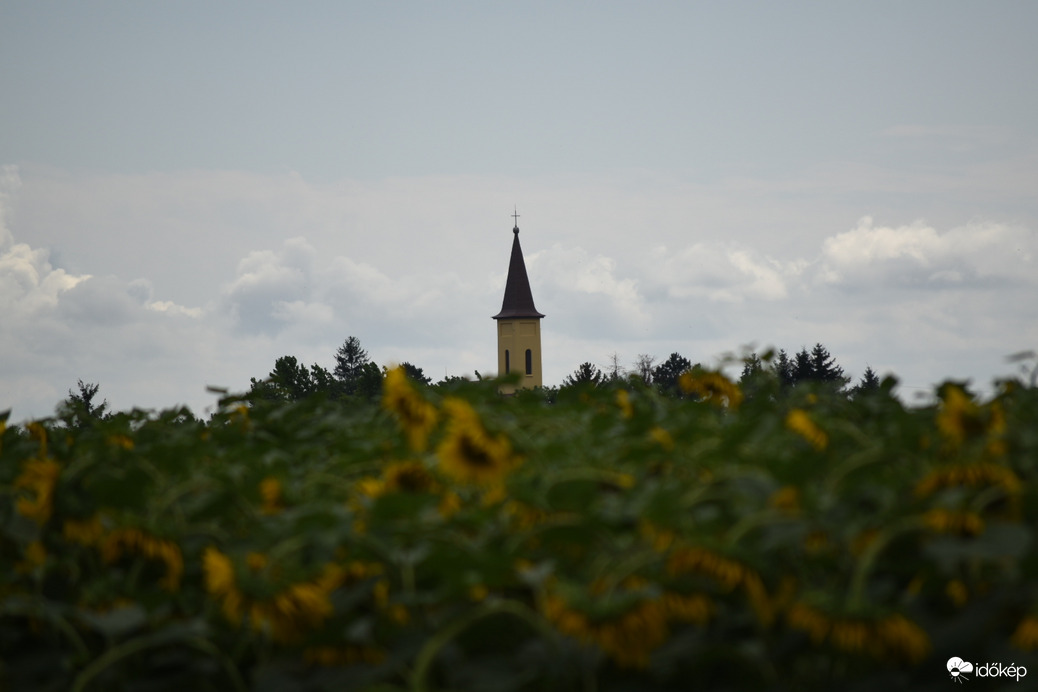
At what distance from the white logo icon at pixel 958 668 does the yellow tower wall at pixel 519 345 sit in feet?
285

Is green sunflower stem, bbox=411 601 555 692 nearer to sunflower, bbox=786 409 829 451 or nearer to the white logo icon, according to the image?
the white logo icon

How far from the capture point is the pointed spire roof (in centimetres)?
9106

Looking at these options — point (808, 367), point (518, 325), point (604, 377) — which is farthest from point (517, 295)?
point (604, 377)

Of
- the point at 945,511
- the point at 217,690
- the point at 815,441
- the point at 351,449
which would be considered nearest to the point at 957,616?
the point at 945,511

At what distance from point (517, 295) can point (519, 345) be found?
4459mm

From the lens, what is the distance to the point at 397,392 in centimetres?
249

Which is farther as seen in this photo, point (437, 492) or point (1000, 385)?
point (1000, 385)

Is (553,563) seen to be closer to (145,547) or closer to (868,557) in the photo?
(868,557)

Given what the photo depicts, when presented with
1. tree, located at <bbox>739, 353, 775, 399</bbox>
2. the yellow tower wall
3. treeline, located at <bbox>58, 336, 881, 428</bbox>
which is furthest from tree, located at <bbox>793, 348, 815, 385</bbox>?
tree, located at <bbox>739, 353, 775, 399</bbox>

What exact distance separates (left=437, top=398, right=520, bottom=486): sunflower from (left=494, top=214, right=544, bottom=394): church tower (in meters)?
86.7

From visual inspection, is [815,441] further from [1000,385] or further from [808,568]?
[1000,385]

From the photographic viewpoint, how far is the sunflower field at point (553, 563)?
171cm

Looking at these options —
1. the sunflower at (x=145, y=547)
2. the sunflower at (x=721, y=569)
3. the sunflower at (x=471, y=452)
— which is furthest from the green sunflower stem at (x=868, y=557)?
the sunflower at (x=145, y=547)

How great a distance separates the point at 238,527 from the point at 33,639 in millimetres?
521
